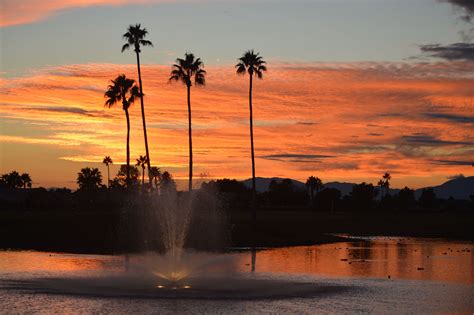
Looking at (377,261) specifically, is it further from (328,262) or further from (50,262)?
(50,262)

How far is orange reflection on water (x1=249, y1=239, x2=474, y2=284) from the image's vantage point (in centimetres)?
4966

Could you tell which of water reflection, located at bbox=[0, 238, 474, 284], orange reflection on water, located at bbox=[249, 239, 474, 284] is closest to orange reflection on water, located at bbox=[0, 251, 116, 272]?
water reflection, located at bbox=[0, 238, 474, 284]

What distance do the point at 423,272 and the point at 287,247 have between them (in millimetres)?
25179

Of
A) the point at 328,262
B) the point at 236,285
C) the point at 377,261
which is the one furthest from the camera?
the point at 377,261

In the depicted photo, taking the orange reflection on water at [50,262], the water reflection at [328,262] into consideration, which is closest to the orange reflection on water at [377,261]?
the water reflection at [328,262]

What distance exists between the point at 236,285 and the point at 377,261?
2322cm

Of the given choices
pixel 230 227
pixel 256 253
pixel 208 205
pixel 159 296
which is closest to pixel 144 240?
pixel 256 253

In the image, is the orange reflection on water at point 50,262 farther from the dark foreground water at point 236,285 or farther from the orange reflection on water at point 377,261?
the orange reflection on water at point 377,261

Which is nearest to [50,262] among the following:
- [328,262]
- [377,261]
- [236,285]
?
[236,285]

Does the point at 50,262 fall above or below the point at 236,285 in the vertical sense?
above

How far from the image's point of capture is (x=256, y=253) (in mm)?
64500

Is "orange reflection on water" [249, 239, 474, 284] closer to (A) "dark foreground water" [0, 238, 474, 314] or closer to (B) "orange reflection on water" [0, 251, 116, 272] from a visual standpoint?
(A) "dark foreground water" [0, 238, 474, 314]

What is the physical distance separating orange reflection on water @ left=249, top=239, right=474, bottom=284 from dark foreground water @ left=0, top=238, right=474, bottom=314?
0.28 ft

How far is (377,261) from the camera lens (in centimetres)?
5969
